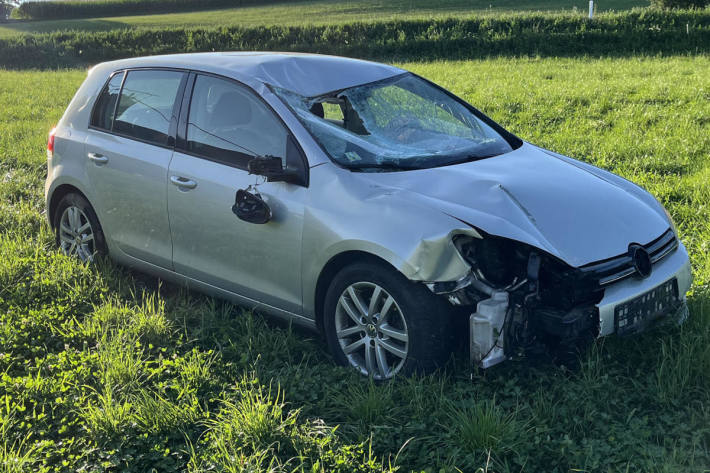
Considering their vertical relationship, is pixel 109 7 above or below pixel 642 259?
above

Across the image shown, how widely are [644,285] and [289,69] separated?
2.39m

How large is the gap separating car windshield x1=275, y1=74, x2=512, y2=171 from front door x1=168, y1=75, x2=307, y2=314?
11.3 inches

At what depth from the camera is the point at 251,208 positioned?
4.03 meters

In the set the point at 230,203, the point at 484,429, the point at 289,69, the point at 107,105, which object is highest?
the point at 289,69

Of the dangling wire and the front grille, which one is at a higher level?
the dangling wire

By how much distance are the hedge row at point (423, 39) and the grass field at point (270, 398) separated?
17796 millimetres

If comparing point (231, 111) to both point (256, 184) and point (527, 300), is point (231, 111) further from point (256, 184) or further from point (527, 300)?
point (527, 300)

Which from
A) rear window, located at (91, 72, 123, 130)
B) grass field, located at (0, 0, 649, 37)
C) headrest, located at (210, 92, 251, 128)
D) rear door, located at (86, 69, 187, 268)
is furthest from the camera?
grass field, located at (0, 0, 649, 37)

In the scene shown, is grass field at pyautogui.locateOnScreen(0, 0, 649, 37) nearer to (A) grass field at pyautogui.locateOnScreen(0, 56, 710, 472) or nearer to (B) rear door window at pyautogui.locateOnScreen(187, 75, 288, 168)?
(B) rear door window at pyautogui.locateOnScreen(187, 75, 288, 168)

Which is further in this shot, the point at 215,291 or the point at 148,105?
the point at 148,105

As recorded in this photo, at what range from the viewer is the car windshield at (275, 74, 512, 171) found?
4.08m

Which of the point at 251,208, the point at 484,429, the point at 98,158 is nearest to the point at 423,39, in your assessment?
the point at 98,158

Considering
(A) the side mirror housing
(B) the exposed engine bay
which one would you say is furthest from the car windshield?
(B) the exposed engine bay

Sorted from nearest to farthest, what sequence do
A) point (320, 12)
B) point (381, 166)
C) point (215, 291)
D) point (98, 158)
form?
point (381, 166) → point (215, 291) → point (98, 158) → point (320, 12)
